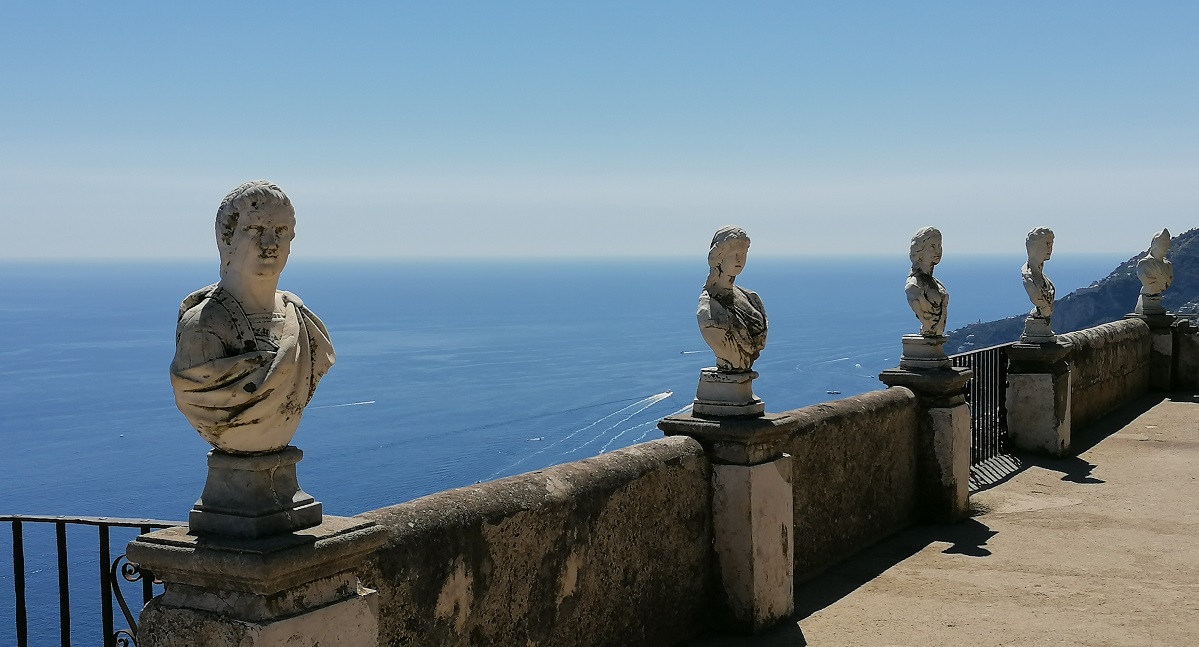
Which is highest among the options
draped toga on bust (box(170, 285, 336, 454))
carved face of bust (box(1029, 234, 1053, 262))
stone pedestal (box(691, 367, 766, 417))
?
carved face of bust (box(1029, 234, 1053, 262))

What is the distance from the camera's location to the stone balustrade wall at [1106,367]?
12383 millimetres

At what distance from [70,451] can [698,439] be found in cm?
5359

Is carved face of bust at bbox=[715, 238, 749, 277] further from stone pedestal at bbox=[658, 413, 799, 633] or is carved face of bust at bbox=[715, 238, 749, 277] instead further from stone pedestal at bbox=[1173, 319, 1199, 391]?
stone pedestal at bbox=[1173, 319, 1199, 391]

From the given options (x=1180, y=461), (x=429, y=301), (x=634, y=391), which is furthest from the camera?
(x=429, y=301)

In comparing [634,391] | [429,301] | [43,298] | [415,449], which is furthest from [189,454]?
[43,298]

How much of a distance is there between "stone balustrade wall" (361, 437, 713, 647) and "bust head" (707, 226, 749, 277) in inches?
38.4

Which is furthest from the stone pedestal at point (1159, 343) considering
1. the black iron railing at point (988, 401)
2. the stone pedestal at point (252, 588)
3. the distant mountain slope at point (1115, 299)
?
the stone pedestal at point (252, 588)

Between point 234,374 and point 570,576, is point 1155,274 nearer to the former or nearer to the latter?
point 570,576

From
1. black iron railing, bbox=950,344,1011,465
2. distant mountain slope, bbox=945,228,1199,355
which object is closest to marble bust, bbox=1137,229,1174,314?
black iron railing, bbox=950,344,1011,465

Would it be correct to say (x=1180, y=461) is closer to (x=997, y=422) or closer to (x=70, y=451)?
(x=997, y=422)

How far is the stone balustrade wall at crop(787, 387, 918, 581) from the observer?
7.03 m

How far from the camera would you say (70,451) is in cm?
5256

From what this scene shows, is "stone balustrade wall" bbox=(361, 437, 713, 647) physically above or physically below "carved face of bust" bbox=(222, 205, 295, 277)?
below

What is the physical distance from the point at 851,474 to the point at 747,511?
1869 mm
